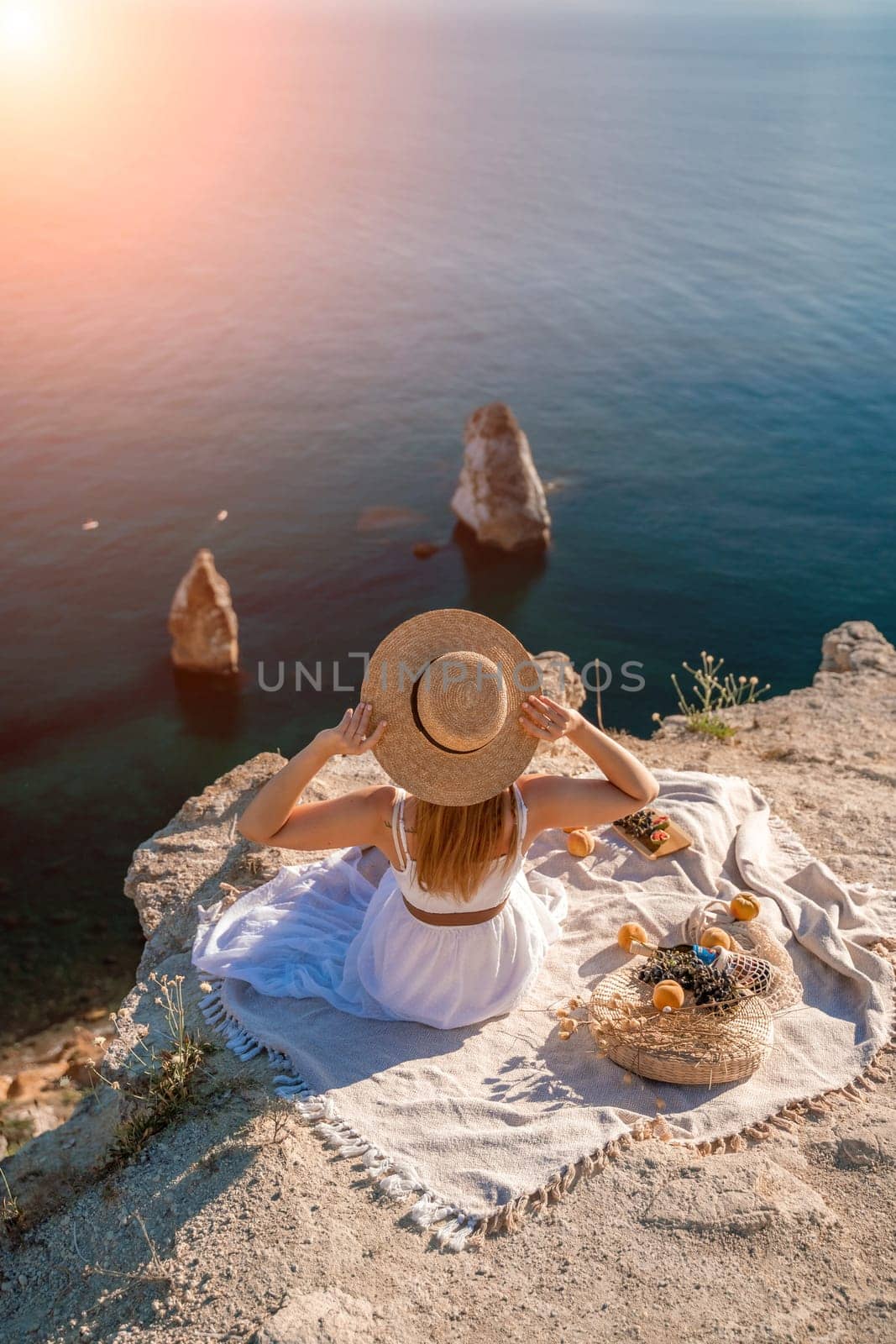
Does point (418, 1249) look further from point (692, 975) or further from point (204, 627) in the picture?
point (204, 627)

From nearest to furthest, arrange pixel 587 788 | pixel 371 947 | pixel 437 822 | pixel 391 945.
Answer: pixel 437 822
pixel 587 788
pixel 391 945
pixel 371 947

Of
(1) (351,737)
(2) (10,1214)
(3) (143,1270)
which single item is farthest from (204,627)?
(3) (143,1270)

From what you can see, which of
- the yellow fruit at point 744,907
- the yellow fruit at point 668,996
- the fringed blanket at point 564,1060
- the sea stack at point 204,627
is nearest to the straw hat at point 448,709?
the fringed blanket at point 564,1060

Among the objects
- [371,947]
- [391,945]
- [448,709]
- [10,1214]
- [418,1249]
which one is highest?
[448,709]

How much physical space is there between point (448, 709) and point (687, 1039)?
229 cm

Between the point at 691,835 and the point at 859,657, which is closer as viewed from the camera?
the point at 691,835

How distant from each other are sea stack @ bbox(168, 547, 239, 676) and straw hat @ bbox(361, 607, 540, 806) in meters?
20.6

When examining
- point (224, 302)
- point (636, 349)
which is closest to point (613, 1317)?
point (636, 349)

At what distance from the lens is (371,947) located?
237 inches

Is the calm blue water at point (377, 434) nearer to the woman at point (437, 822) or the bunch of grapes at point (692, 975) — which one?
the woman at point (437, 822)

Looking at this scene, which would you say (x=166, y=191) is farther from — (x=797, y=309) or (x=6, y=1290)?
(x=6, y=1290)

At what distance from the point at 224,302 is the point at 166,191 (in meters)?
47.5

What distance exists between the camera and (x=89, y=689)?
28.0m

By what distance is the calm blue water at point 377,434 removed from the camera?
26578 mm
